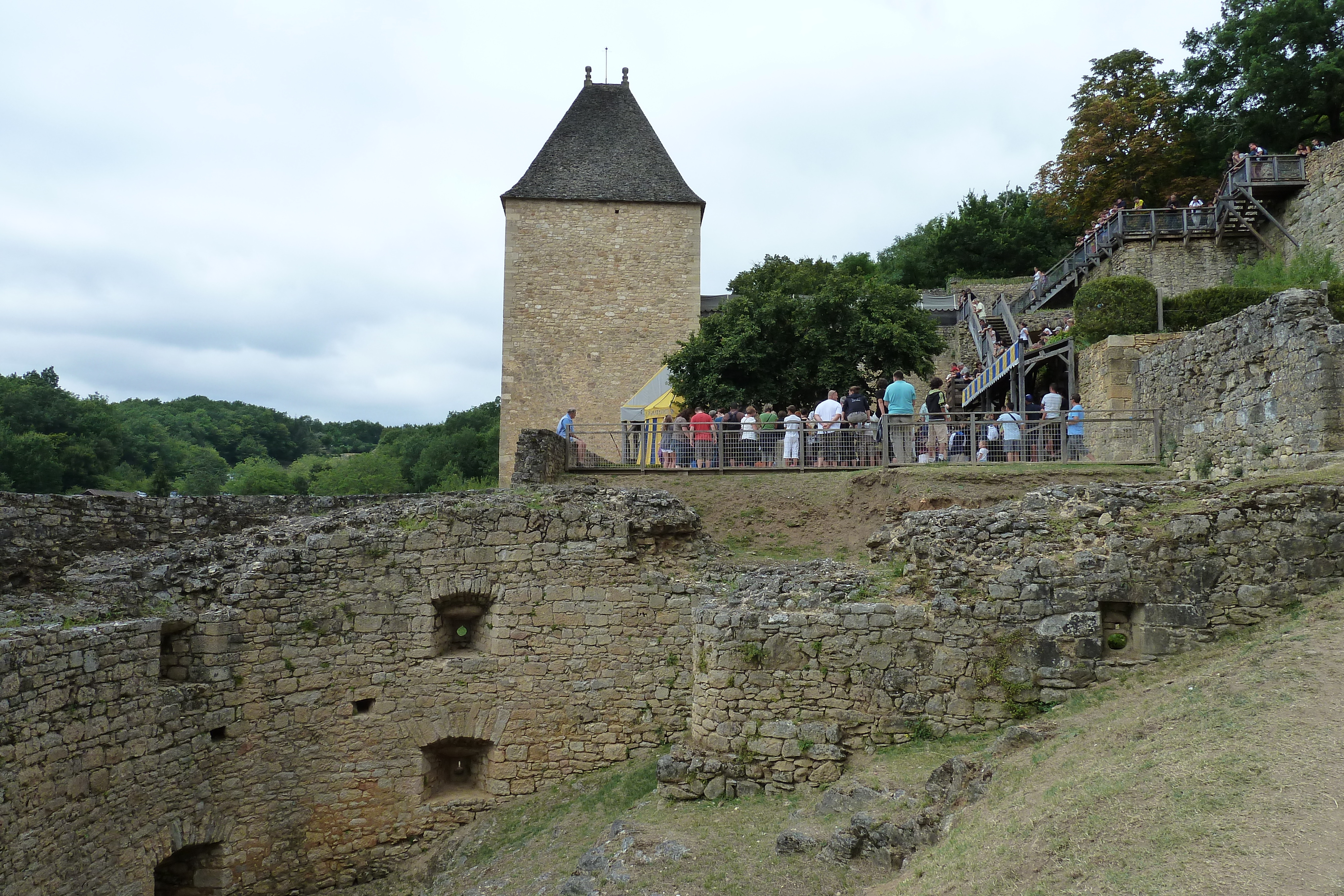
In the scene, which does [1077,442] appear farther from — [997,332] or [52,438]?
[52,438]

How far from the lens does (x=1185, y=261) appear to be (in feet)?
90.2

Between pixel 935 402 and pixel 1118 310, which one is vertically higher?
pixel 1118 310

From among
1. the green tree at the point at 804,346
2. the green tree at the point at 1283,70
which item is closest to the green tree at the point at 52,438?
the green tree at the point at 804,346

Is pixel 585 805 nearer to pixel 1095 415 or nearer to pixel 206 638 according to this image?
pixel 206 638

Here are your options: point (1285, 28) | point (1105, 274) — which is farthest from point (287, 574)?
point (1285, 28)

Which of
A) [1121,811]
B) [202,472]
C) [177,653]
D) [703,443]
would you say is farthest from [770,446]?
[202,472]

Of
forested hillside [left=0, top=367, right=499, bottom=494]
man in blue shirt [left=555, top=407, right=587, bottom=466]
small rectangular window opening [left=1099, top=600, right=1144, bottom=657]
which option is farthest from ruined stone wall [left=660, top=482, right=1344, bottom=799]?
forested hillside [left=0, top=367, right=499, bottom=494]

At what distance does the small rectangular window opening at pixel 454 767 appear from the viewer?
1114cm

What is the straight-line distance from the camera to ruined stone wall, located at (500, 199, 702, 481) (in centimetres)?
2984

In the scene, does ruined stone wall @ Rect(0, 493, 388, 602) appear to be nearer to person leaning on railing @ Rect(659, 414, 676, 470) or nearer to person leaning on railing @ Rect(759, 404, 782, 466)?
person leaning on railing @ Rect(659, 414, 676, 470)

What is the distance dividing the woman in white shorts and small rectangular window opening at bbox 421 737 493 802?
6977mm

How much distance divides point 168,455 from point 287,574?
164ft

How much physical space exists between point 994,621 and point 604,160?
1022 inches

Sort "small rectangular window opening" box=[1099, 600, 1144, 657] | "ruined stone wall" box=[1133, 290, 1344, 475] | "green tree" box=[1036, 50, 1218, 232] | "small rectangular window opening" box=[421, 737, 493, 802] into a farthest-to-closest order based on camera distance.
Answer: "green tree" box=[1036, 50, 1218, 232]
"small rectangular window opening" box=[421, 737, 493, 802]
"ruined stone wall" box=[1133, 290, 1344, 475]
"small rectangular window opening" box=[1099, 600, 1144, 657]
